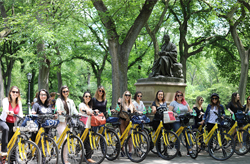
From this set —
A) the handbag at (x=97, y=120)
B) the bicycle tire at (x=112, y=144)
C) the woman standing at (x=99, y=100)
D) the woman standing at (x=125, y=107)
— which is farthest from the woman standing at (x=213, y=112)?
the handbag at (x=97, y=120)

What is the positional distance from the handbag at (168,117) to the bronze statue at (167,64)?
6.19m

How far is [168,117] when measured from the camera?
802cm

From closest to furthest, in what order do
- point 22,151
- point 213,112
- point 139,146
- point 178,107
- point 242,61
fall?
1. point 22,151
2. point 139,146
3. point 178,107
4. point 213,112
5. point 242,61

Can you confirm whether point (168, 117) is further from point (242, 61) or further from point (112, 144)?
point (242, 61)

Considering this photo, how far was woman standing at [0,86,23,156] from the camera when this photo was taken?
630 centimetres

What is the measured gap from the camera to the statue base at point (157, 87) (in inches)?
539

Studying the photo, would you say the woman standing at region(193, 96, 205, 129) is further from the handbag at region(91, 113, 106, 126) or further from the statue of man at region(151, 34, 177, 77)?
the statue of man at region(151, 34, 177, 77)

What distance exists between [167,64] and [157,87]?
1199mm

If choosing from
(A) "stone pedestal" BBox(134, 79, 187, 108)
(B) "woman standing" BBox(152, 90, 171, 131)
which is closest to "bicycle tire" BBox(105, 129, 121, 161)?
(B) "woman standing" BBox(152, 90, 171, 131)

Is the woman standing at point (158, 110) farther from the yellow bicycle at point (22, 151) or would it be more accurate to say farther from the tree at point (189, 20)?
the tree at point (189, 20)

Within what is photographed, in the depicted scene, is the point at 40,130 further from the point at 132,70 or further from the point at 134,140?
the point at 132,70

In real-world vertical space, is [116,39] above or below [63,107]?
above

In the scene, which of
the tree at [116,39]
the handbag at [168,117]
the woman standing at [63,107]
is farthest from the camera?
the tree at [116,39]

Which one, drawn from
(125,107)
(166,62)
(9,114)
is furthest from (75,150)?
(166,62)
